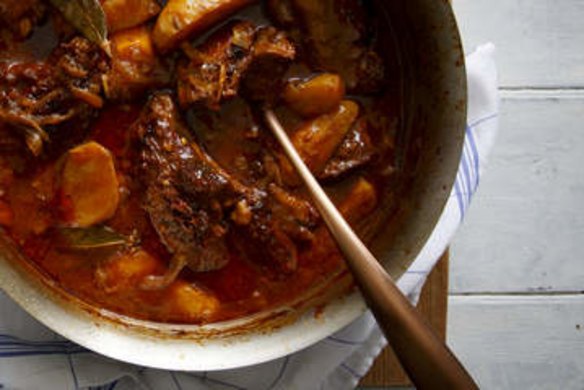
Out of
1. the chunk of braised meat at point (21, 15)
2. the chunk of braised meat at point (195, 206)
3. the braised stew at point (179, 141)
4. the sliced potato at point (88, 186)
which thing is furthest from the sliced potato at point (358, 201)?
the chunk of braised meat at point (21, 15)

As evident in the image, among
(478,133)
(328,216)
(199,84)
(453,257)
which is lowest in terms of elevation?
(453,257)

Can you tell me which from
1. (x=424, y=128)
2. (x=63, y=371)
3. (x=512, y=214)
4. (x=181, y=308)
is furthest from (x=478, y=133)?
(x=63, y=371)

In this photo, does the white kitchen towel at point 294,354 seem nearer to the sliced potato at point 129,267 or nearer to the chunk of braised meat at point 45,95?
the sliced potato at point 129,267

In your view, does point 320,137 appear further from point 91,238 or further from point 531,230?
point 531,230

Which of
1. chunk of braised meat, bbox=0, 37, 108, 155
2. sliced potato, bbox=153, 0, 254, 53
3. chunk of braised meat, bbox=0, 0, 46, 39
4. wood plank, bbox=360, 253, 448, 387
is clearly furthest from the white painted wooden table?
chunk of braised meat, bbox=0, 0, 46, 39

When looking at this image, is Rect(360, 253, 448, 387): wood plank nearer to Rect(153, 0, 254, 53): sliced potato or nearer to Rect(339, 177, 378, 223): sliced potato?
Rect(339, 177, 378, 223): sliced potato

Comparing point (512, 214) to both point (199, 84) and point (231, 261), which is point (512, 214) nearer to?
point (231, 261)
